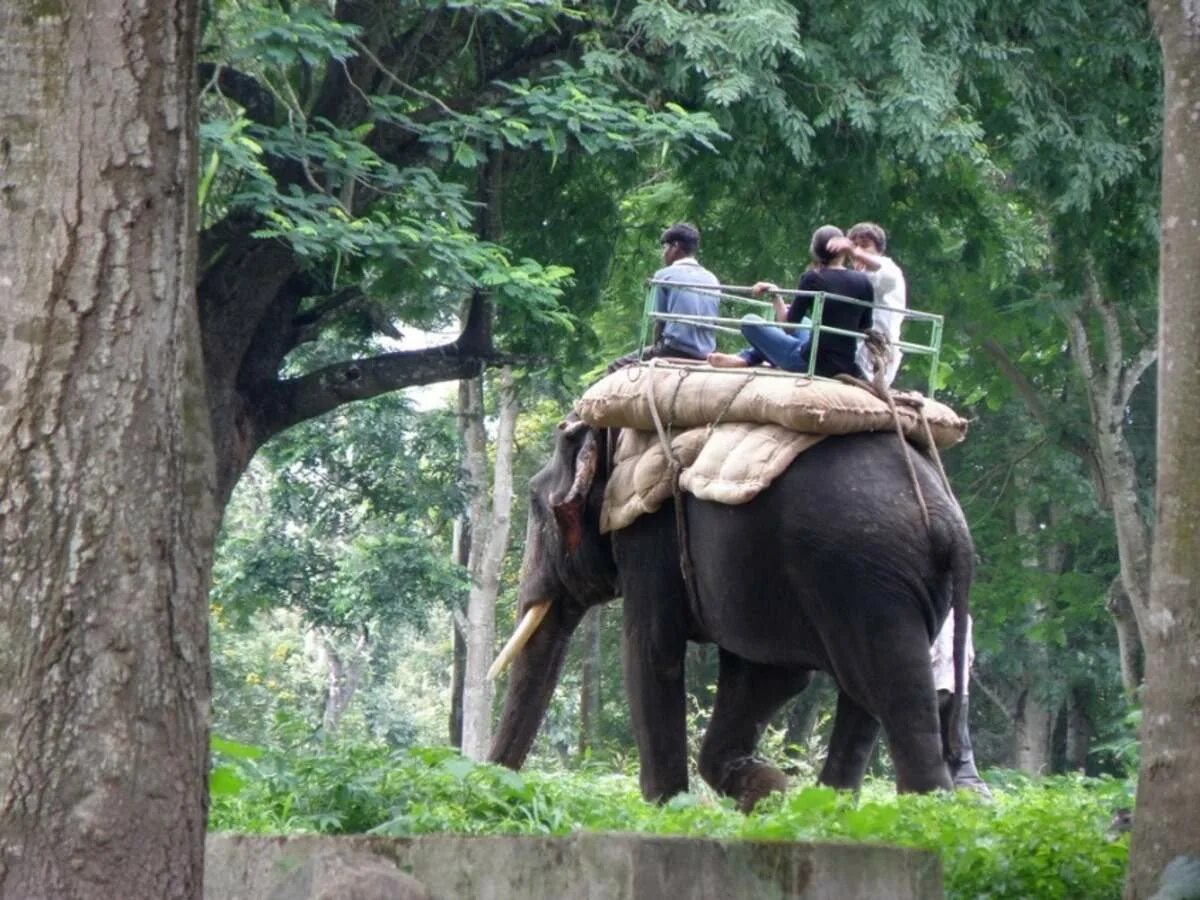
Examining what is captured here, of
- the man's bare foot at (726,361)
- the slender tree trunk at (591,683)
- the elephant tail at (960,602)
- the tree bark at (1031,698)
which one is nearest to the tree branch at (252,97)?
the man's bare foot at (726,361)

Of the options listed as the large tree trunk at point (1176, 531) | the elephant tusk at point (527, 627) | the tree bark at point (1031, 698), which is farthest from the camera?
the tree bark at point (1031, 698)

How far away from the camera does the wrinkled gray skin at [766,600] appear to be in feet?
28.3

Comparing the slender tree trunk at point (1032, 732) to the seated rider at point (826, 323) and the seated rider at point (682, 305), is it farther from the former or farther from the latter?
the seated rider at point (826, 323)

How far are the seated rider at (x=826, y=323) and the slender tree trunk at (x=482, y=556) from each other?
12.9 metres

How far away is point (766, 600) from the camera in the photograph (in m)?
9.04

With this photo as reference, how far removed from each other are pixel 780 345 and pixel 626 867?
424cm

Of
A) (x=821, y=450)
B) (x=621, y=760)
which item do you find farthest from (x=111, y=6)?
(x=621, y=760)

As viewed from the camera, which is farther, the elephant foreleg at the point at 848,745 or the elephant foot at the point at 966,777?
the elephant foot at the point at 966,777

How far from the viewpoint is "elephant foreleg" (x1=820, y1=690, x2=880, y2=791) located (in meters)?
9.78

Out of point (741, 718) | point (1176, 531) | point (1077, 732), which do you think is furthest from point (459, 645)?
point (1176, 531)

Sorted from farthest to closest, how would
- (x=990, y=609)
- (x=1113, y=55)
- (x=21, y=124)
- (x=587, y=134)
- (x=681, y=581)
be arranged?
1. (x=990, y=609)
2. (x=1113, y=55)
3. (x=587, y=134)
4. (x=681, y=581)
5. (x=21, y=124)

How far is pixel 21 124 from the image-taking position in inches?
178

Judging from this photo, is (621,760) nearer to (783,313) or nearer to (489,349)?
A: (489,349)

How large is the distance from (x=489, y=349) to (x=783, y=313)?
248 inches
